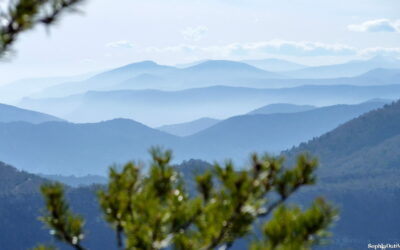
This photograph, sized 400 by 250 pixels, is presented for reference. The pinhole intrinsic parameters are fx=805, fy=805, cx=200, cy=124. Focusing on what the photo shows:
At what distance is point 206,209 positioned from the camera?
9.02 metres

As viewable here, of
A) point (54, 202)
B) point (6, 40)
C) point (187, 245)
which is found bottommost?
point (187, 245)

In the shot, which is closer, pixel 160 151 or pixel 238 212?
pixel 238 212

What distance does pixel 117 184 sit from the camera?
9.21m

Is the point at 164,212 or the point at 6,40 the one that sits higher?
the point at 6,40

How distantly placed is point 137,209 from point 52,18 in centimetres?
263

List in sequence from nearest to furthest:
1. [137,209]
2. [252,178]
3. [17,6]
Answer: [17,6] → [252,178] → [137,209]

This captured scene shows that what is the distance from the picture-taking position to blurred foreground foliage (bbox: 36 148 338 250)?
335 inches

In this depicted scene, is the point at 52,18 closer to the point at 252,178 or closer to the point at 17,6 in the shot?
the point at 17,6

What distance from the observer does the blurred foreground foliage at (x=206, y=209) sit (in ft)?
27.9

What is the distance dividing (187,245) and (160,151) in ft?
3.66

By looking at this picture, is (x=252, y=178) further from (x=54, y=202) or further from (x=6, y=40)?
(x=6, y=40)

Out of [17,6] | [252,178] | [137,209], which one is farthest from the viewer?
[137,209]

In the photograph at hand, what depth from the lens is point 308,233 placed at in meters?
8.78

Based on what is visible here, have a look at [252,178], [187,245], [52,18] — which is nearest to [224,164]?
[252,178]
